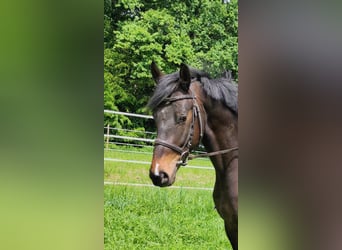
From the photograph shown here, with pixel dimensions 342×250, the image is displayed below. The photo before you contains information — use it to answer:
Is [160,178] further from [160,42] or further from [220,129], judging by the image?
[160,42]

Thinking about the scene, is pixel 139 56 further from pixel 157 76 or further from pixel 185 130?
pixel 185 130

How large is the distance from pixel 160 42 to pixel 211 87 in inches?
14.7

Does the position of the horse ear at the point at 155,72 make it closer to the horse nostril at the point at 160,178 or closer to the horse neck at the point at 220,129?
the horse neck at the point at 220,129

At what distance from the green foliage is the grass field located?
0.99 feet

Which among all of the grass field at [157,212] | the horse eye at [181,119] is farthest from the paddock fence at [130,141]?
the horse eye at [181,119]

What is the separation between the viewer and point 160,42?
2039 mm

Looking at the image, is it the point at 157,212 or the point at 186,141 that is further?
the point at 157,212

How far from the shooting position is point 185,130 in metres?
1.90

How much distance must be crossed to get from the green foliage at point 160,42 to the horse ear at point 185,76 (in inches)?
2.7

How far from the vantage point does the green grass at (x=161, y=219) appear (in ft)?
6.44

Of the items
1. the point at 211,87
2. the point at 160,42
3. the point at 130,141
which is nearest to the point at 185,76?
the point at 211,87
